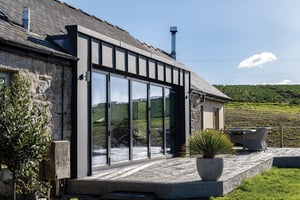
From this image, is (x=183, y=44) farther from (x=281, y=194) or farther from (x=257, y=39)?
(x=281, y=194)

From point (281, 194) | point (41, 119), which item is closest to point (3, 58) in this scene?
point (41, 119)

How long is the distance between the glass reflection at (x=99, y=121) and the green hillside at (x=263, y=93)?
39079 mm

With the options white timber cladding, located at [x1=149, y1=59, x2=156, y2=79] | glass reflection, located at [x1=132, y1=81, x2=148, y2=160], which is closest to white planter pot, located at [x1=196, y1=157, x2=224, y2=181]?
glass reflection, located at [x1=132, y1=81, x2=148, y2=160]

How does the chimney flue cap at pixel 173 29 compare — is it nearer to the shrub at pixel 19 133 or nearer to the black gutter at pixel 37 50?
the black gutter at pixel 37 50

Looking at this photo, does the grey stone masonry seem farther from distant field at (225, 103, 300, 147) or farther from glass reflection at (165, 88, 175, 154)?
distant field at (225, 103, 300, 147)

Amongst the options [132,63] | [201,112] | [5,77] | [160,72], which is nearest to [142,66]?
[132,63]

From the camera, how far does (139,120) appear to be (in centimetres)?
1271

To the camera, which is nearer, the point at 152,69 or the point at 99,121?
the point at 99,121

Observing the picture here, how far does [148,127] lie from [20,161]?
6.90 m

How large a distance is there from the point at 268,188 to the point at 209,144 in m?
1.77

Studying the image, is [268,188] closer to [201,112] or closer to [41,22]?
[41,22]

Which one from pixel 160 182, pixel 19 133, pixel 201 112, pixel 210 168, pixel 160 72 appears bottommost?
pixel 160 182

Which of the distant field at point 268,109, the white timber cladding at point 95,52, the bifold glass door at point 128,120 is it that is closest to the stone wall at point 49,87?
the white timber cladding at point 95,52

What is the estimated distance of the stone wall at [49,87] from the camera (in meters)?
7.97
